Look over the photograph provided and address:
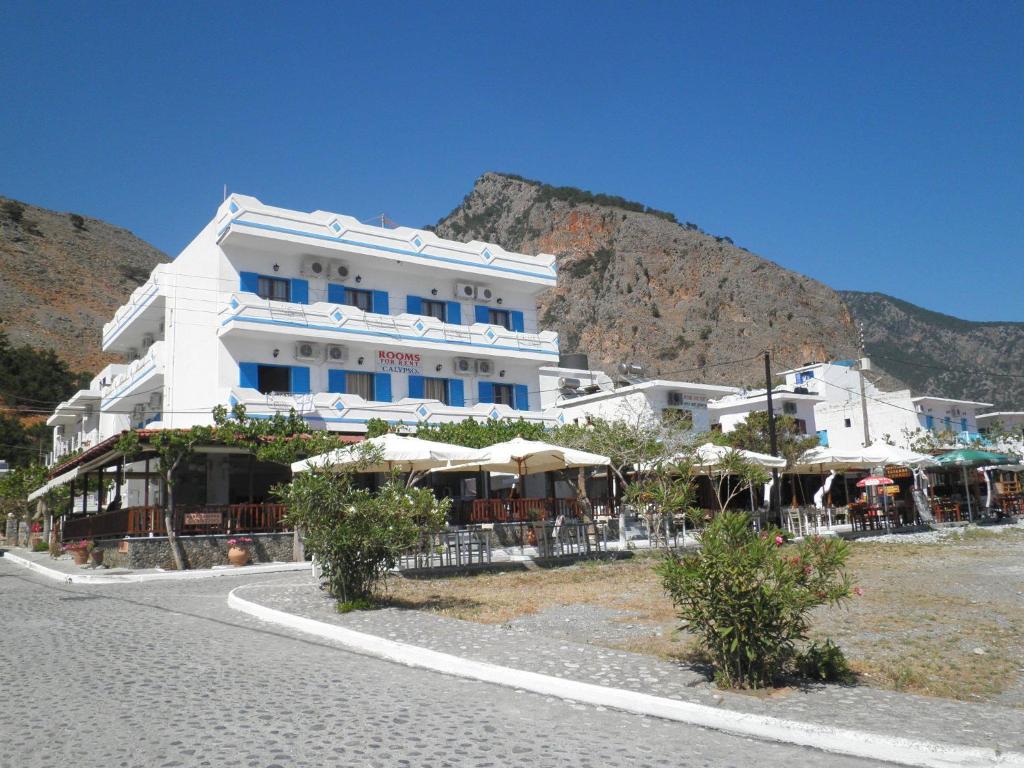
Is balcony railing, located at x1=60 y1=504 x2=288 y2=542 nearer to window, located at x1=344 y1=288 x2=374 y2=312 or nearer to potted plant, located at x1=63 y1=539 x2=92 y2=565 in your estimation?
potted plant, located at x1=63 y1=539 x2=92 y2=565

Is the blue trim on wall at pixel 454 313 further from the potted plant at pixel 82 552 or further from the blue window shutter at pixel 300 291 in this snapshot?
the potted plant at pixel 82 552

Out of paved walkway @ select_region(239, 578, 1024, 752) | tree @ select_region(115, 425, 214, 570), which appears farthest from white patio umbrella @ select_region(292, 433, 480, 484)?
tree @ select_region(115, 425, 214, 570)

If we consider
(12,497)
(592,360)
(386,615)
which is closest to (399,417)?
(386,615)

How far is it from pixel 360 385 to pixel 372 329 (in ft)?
7.29

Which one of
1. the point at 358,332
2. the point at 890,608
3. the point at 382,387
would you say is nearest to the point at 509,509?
the point at 382,387

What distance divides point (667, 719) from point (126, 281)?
11598cm

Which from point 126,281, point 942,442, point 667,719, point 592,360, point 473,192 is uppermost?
point 473,192

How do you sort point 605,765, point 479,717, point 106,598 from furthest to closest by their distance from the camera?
1. point 106,598
2. point 479,717
3. point 605,765

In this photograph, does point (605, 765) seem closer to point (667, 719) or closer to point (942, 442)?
point (667, 719)

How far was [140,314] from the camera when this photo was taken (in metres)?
34.0

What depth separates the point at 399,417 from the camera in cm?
3244

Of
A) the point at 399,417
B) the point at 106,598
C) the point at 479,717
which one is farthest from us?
the point at 399,417

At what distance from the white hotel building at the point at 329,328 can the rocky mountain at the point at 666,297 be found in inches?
2346

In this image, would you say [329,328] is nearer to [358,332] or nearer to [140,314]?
[358,332]
